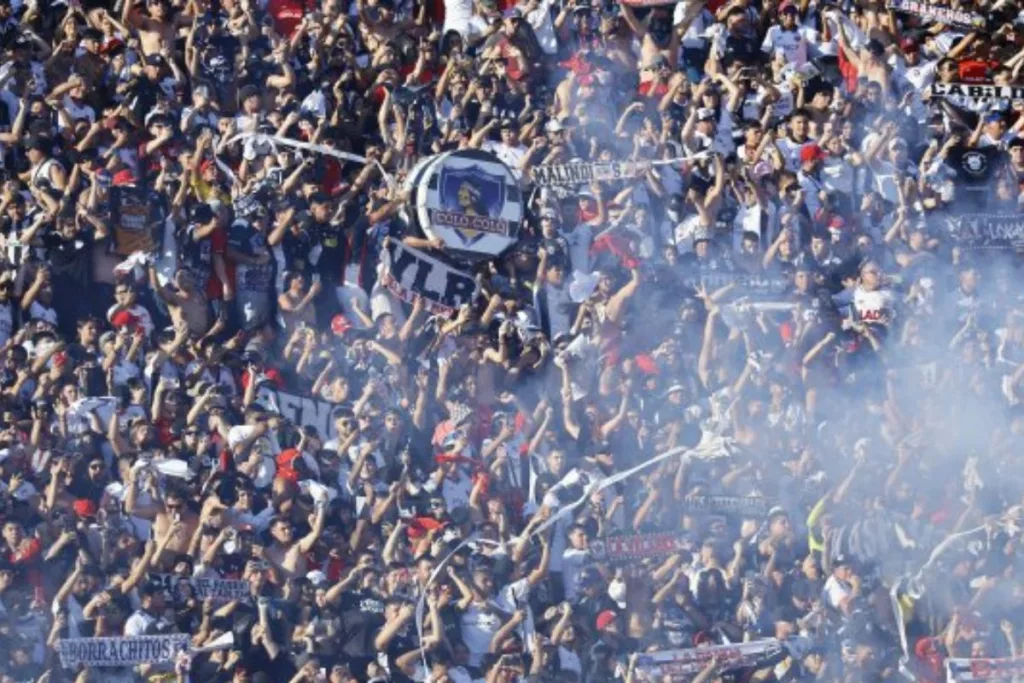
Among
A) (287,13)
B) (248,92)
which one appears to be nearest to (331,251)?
(248,92)

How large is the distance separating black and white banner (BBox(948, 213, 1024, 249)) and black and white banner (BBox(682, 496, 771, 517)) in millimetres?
3029

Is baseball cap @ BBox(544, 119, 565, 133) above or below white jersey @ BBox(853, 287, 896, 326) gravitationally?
above

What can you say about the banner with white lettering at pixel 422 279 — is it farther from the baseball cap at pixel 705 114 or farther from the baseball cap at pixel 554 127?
the baseball cap at pixel 705 114

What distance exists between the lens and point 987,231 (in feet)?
73.3

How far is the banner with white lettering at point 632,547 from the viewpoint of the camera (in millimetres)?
19828

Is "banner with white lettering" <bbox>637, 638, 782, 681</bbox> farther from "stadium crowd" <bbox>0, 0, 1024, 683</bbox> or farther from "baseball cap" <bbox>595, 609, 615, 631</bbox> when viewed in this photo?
"baseball cap" <bbox>595, 609, 615, 631</bbox>

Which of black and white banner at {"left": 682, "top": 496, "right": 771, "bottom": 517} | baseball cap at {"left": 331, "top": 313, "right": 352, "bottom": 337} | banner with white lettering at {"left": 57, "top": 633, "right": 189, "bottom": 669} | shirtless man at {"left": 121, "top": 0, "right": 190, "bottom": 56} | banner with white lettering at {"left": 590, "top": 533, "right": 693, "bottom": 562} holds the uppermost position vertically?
shirtless man at {"left": 121, "top": 0, "right": 190, "bottom": 56}

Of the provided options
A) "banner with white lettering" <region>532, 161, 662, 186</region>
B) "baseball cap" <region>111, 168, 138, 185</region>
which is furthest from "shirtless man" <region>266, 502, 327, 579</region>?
"banner with white lettering" <region>532, 161, 662, 186</region>

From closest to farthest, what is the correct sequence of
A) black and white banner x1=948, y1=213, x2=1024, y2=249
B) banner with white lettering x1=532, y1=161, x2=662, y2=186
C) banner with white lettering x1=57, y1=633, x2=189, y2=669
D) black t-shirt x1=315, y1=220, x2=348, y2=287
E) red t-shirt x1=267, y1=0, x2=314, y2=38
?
banner with white lettering x1=57, y1=633, x2=189, y2=669 → black t-shirt x1=315, y1=220, x2=348, y2=287 → banner with white lettering x1=532, y1=161, x2=662, y2=186 → black and white banner x1=948, y1=213, x2=1024, y2=249 → red t-shirt x1=267, y1=0, x2=314, y2=38

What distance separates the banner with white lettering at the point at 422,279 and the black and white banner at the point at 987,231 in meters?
3.57

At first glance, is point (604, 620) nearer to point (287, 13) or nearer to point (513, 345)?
point (513, 345)

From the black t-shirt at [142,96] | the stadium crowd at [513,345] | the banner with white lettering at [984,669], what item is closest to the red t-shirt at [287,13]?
the stadium crowd at [513,345]

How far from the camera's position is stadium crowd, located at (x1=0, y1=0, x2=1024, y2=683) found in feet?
63.7

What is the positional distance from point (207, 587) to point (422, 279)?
10.3ft
